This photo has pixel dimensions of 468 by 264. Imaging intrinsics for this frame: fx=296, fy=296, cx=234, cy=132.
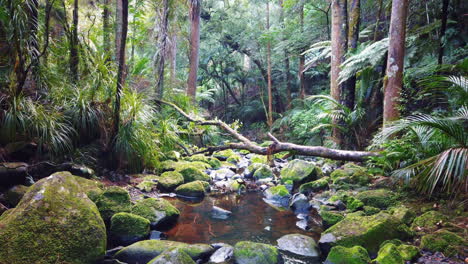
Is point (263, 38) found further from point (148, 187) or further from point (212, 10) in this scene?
point (148, 187)

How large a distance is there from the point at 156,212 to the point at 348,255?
8.19 feet

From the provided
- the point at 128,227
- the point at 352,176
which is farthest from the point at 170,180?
the point at 352,176

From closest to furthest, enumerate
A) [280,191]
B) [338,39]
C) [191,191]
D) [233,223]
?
[233,223] < [191,191] < [280,191] < [338,39]

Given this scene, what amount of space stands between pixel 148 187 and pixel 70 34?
3.43 meters

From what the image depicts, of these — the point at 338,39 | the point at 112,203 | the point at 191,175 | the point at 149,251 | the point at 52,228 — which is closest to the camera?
the point at 52,228

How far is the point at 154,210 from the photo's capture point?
412cm

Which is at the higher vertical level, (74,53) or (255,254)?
(74,53)

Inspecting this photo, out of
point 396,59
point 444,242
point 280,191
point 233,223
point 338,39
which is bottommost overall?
point 233,223

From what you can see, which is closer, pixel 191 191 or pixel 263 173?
pixel 191 191

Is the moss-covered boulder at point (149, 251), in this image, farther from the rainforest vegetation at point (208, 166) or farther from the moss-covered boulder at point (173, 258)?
the moss-covered boulder at point (173, 258)

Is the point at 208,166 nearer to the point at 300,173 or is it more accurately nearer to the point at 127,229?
the point at 300,173

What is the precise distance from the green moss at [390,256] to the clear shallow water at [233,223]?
45.3 inches

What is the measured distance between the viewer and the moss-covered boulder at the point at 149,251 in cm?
302

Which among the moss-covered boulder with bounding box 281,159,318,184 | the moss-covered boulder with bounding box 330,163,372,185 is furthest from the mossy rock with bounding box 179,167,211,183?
the moss-covered boulder with bounding box 330,163,372,185
